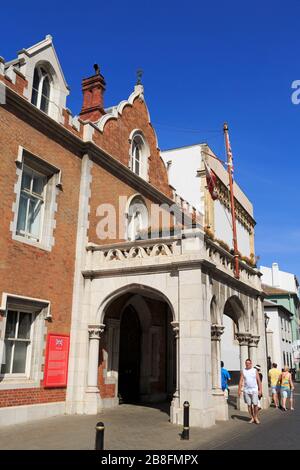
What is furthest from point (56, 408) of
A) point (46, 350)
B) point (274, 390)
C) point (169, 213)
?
point (169, 213)

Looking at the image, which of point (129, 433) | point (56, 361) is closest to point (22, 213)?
point (56, 361)

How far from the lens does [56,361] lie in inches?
502

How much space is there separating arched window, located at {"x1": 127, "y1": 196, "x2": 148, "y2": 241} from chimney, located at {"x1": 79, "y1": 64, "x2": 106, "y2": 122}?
12.4 ft

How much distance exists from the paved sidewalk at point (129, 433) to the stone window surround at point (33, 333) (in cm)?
106

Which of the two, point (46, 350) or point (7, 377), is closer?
point (7, 377)

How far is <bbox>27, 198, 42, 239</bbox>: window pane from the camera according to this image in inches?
511

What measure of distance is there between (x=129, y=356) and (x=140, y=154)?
346 inches

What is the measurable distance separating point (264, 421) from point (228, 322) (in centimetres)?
1559

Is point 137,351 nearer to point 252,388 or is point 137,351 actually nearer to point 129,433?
point 252,388

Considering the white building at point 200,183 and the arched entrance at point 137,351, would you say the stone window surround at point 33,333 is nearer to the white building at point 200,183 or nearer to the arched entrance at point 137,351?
the arched entrance at point 137,351

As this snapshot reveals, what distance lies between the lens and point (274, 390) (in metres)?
18.0

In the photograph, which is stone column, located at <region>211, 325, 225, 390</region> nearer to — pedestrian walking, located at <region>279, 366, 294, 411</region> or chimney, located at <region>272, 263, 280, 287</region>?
pedestrian walking, located at <region>279, 366, 294, 411</region>
